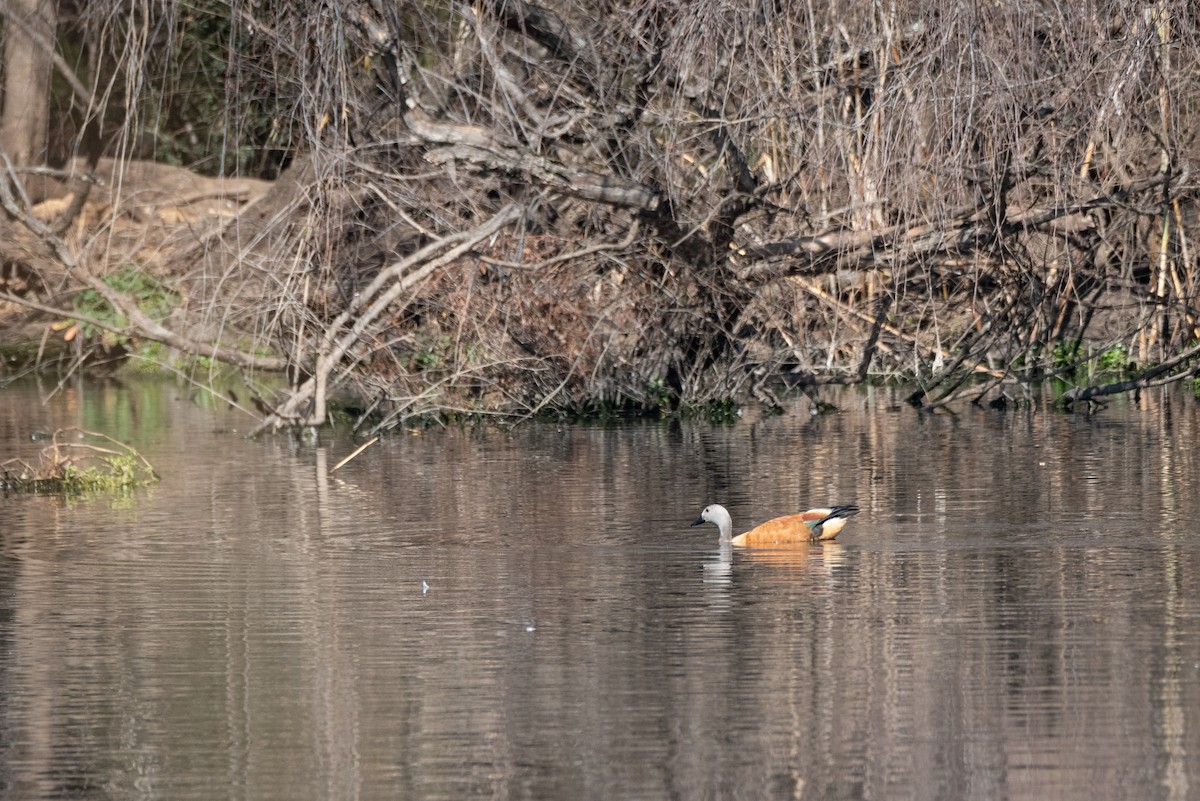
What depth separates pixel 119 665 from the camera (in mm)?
8648

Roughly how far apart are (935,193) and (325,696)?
7.17 meters

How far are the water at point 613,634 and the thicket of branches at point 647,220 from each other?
2.55m

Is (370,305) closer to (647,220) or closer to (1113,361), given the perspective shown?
(647,220)

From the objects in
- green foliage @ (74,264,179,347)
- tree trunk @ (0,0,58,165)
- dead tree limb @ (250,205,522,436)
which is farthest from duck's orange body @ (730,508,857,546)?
tree trunk @ (0,0,58,165)

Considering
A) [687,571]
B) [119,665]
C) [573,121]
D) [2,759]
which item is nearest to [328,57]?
[573,121]

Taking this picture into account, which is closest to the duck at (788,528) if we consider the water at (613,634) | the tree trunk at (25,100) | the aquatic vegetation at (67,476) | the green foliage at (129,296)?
the water at (613,634)

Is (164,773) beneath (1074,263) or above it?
beneath

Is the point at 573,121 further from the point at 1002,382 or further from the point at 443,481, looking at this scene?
the point at 1002,382

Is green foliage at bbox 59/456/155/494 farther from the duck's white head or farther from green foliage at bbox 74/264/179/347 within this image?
green foliage at bbox 74/264/179/347

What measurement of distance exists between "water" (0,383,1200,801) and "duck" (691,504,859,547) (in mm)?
195

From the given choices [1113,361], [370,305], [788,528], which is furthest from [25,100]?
[788,528]

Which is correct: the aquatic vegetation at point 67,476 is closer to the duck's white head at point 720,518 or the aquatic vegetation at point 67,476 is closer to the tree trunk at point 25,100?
the duck's white head at point 720,518

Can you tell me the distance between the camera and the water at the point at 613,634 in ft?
22.3

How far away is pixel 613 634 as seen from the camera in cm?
896
